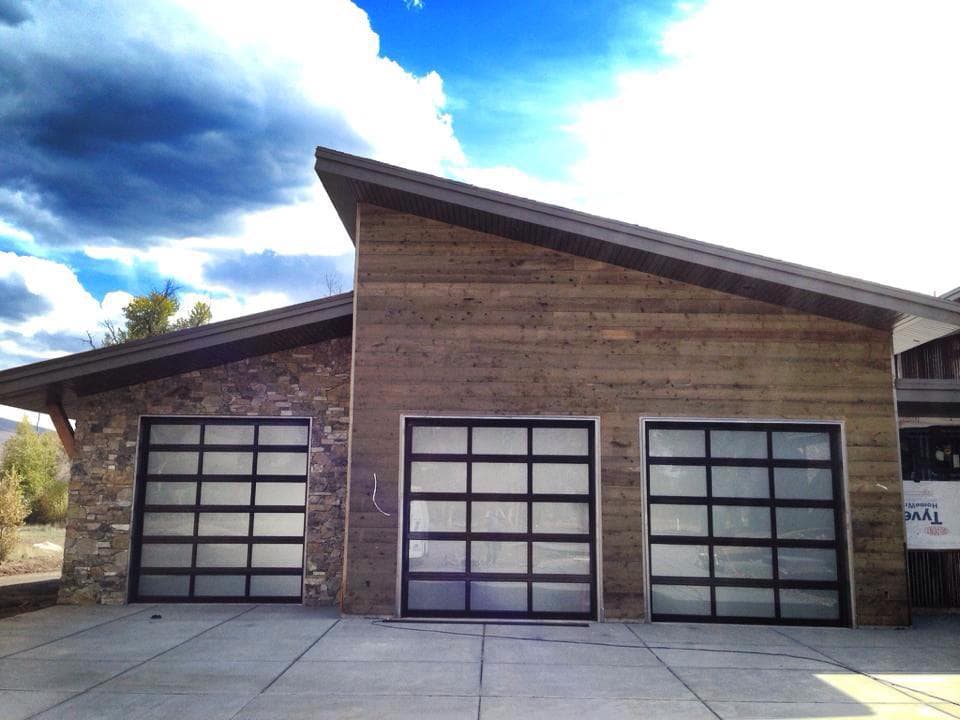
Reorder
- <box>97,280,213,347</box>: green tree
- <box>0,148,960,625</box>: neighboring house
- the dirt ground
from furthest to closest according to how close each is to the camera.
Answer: <box>97,280,213,347</box>: green tree, the dirt ground, <box>0,148,960,625</box>: neighboring house

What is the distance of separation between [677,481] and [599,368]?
183 centimetres

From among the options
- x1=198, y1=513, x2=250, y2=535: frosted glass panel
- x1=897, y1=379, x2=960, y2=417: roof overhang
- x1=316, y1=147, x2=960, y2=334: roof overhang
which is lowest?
x1=198, y1=513, x2=250, y2=535: frosted glass panel

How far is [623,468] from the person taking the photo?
9.66 metres

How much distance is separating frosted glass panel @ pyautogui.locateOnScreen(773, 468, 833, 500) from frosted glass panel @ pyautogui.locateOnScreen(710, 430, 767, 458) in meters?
0.37

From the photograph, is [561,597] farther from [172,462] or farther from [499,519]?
[172,462]

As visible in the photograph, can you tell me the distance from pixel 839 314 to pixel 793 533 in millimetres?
2982

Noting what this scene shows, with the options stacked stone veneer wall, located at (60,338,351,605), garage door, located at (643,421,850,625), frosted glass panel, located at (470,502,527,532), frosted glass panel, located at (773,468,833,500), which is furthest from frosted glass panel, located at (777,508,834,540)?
stacked stone veneer wall, located at (60,338,351,605)

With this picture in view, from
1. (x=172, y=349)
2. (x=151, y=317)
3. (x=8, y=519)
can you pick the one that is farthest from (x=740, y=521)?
(x=151, y=317)

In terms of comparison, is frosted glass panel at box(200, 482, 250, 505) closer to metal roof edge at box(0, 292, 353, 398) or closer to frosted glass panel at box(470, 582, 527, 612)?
metal roof edge at box(0, 292, 353, 398)

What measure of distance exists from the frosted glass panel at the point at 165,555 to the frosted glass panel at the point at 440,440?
394 centimetres

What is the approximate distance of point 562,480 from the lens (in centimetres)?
979

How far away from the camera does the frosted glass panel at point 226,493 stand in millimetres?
10891

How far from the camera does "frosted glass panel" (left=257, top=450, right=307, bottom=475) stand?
10.9 metres

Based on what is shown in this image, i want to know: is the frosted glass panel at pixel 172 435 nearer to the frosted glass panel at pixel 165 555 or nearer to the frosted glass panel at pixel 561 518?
the frosted glass panel at pixel 165 555
